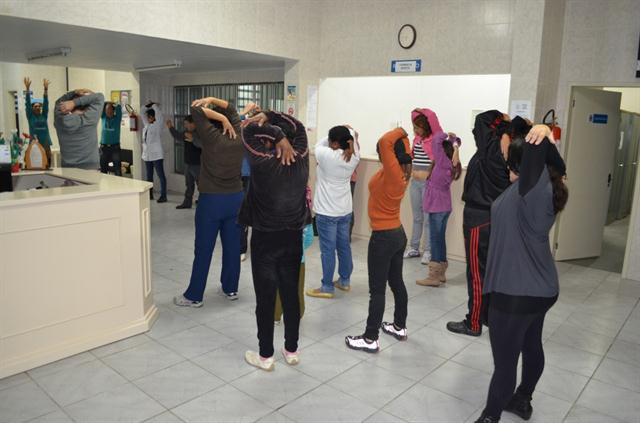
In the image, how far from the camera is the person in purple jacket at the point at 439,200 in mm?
4879

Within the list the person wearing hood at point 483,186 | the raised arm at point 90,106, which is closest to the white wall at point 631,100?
the person wearing hood at point 483,186

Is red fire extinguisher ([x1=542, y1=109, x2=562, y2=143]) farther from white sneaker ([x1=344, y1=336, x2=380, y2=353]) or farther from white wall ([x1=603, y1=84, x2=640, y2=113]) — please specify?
white wall ([x1=603, y1=84, x2=640, y2=113])

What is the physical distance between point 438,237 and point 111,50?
466cm

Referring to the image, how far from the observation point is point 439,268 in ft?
16.1

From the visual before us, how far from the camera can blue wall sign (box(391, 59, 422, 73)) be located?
623cm

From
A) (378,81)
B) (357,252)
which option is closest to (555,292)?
(357,252)

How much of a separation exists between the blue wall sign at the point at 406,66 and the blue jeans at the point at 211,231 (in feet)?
10.7

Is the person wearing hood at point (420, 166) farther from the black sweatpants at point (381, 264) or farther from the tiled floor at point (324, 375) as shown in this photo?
the tiled floor at point (324, 375)

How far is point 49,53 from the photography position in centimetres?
676

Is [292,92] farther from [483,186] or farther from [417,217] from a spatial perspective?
[483,186]

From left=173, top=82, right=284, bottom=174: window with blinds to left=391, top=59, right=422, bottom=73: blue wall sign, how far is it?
7.60 feet

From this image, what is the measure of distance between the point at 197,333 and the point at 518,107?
387 centimetres

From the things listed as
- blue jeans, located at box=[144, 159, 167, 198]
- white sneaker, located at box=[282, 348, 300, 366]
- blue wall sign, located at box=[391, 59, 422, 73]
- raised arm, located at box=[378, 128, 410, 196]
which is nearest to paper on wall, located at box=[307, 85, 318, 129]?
blue wall sign, located at box=[391, 59, 422, 73]

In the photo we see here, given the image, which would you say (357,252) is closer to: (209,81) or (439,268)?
(439,268)
